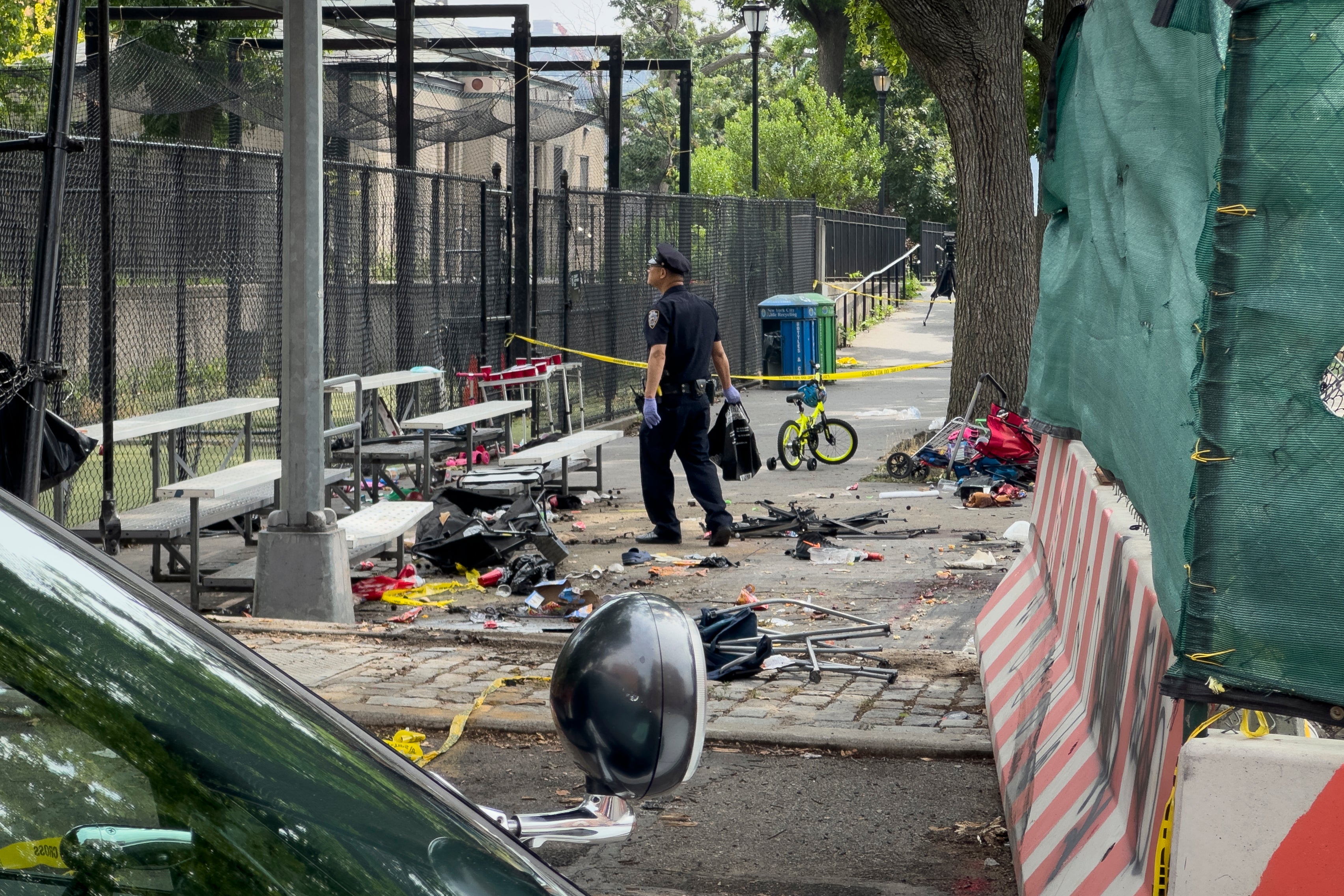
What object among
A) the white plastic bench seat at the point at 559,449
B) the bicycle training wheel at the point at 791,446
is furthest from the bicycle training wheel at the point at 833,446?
the white plastic bench seat at the point at 559,449

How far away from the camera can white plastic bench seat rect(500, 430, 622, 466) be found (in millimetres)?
11766

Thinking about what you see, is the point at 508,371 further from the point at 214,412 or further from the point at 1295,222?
the point at 1295,222

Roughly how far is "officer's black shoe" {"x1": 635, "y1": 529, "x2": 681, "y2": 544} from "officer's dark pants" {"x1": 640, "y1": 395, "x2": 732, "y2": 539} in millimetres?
15

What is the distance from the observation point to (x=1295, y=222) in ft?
9.41

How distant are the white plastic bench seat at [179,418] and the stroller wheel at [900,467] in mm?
5803

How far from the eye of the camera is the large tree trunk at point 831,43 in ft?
158

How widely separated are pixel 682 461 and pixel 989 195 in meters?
5.19

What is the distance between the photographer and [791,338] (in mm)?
21578

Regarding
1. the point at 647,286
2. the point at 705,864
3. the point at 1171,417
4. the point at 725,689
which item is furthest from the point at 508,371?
the point at 1171,417

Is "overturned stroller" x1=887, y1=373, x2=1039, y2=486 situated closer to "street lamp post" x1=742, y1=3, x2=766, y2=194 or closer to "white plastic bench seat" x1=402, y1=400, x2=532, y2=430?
"white plastic bench seat" x1=402, y1=400, x2=532, y2=430

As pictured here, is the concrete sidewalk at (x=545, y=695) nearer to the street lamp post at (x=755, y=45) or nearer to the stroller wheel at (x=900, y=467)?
the stroller wheel at (x=900, y=467)

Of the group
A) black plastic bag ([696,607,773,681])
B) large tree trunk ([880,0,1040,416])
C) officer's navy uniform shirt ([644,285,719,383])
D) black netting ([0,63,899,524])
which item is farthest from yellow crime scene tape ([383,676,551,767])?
large tree trunk ([880,0,1040,416])

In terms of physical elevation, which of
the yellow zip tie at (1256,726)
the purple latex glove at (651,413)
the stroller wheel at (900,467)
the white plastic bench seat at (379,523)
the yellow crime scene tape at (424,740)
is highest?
the purple latex glove at (651,413)

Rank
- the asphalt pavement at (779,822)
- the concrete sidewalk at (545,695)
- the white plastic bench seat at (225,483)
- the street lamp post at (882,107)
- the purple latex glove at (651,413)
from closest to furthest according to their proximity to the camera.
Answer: the asphalt pavement at (779,822) < the concrete sidewalk at (545,695) < the white plastic bench seat at (225,483) < the purple latex glove at (651,413) < the street lamp post at (882,107)
